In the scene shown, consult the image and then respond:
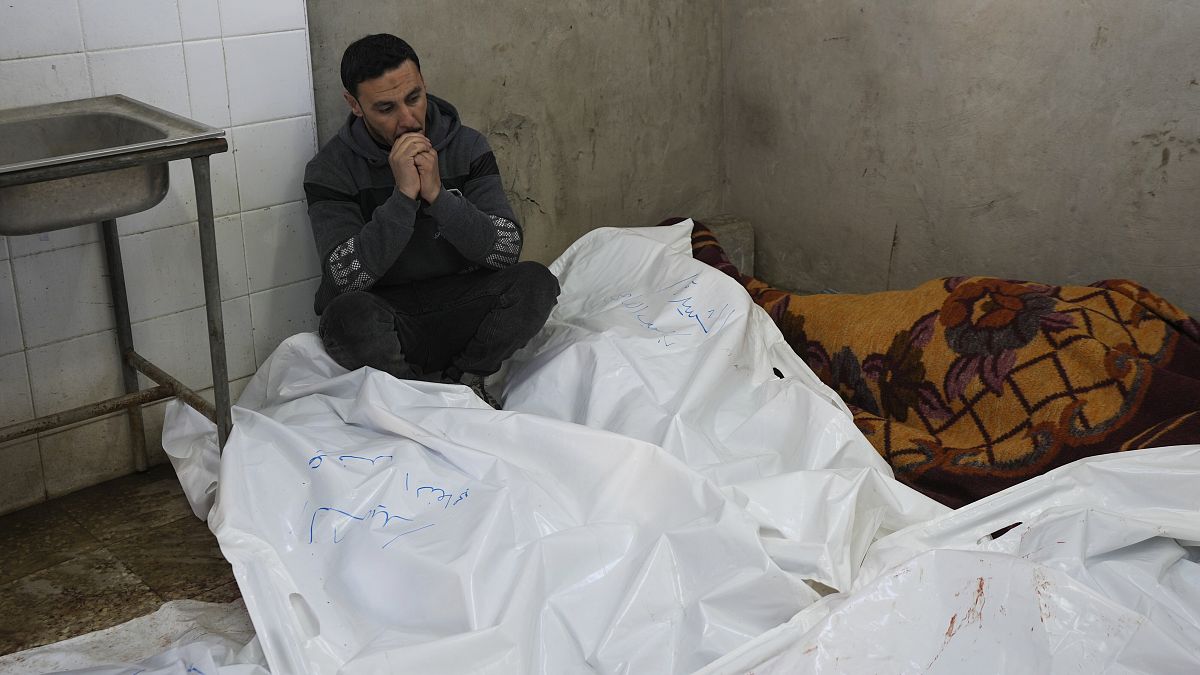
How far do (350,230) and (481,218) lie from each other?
29 centimetres

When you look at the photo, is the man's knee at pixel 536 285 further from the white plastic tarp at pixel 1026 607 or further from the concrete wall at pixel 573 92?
the white plastic tarp at pixel 1026 607

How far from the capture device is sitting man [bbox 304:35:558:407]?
236cm

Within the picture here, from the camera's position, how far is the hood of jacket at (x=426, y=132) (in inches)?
97.3

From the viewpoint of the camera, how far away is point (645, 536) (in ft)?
6.55

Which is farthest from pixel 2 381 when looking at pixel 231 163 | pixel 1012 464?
pixel 1012 464

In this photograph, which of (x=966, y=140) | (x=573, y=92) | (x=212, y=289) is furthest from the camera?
(x=573, y=92)

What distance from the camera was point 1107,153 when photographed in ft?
9.07

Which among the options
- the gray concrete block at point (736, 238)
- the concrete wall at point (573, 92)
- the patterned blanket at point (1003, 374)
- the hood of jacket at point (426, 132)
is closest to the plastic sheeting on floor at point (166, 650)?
the hood of jacket at point (426, 132)

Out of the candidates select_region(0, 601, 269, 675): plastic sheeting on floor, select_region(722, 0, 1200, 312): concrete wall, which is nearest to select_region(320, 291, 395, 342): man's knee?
select_region(0, 601, 269, 675): plastic sheeting on floor

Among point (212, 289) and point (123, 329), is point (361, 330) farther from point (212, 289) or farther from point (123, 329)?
point (123, 329)

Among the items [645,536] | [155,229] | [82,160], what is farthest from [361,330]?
[645,536]

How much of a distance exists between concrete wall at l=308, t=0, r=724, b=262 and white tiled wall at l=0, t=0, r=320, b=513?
20 cm

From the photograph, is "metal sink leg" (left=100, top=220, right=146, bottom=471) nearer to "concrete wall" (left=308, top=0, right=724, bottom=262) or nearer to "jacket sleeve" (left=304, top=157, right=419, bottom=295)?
"jacket sleeve" (left=304, top=157, right=419, bottom=295)

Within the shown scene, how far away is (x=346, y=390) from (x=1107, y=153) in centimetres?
195
